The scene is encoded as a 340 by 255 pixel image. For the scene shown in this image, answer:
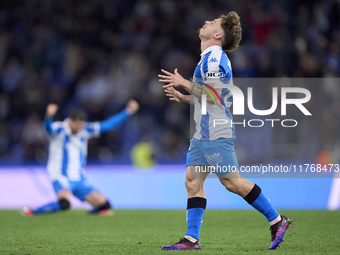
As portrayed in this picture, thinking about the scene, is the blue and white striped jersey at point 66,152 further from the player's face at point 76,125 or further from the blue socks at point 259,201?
the blue socks at point 259,201

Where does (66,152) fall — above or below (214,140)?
below

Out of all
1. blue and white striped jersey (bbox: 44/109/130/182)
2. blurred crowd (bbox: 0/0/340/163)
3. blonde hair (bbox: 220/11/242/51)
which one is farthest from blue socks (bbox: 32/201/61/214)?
blonde hair (bbox: 220/11/242/51)

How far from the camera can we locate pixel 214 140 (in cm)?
478

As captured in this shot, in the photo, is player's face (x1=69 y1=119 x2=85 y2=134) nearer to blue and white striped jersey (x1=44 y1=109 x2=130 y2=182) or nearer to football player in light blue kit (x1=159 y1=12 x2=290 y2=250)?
blue and white striped jersey (x1=44 y1=109 x2=130 y2=182)

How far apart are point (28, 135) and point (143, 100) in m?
2.62

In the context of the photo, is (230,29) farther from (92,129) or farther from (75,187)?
(75,187)

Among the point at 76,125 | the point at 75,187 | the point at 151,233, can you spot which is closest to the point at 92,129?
the point at 76,125

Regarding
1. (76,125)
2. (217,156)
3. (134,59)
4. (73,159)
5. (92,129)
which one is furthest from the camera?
(134,59)

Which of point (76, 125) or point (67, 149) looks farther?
point (67, 149)

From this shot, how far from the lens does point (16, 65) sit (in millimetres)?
13766

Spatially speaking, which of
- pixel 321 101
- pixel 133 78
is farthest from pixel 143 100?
pixel 321 101

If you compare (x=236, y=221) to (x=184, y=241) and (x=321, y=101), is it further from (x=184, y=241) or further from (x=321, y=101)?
(x=321, y=101)

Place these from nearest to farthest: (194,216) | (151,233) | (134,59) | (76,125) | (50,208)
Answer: (194,216)
(151,233)
(50,208)
(76,125)
(134,59)

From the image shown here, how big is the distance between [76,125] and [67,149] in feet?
1.41
